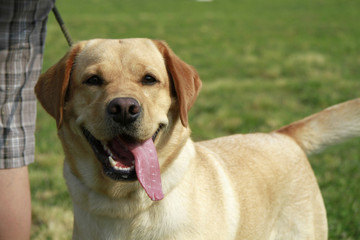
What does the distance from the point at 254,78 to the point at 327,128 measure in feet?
21.6

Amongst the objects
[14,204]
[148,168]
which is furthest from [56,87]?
[14,204]

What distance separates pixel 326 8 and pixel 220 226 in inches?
1144

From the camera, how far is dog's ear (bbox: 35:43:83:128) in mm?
2850

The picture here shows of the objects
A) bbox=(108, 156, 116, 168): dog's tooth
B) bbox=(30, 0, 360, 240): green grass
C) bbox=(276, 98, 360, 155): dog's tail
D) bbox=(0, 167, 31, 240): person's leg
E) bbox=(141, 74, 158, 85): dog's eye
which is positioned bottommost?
bbox=(30, 0, 360, 240): green grass

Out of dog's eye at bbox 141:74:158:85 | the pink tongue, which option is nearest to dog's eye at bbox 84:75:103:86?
dog's eye at bbox 141:74:158:85

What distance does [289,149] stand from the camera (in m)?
3.72

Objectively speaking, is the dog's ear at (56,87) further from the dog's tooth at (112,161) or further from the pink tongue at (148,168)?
the pink tongue at (148,168)

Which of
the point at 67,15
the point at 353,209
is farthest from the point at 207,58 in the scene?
the point at 67,15

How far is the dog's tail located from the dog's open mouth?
153 cm

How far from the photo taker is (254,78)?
1024cm

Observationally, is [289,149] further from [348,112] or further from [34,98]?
[34,98]

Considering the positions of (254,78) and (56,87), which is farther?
(254,78)

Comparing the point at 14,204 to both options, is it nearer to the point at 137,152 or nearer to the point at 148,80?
the point at 137,152

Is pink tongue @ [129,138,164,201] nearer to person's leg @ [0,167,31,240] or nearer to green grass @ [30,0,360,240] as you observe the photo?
person's leg @ [0,167,31,240]
